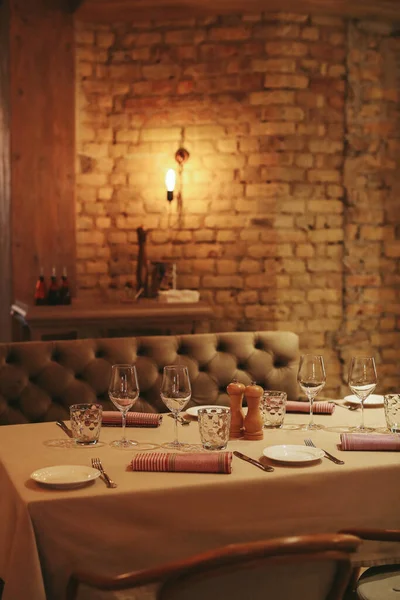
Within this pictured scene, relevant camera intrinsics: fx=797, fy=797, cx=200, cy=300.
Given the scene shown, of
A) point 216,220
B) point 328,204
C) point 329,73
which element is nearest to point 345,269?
point 328,204

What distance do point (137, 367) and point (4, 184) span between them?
268 cm

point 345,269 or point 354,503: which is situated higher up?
point 345,269

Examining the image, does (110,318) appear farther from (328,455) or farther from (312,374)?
(328,455)

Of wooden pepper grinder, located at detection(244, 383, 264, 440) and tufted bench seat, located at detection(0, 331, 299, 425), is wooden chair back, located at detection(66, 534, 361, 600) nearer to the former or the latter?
wooden pepper grinder, located at detection(244, 383, 264, 440)

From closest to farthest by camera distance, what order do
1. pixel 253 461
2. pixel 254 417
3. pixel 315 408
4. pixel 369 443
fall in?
pixel 253 461, pixel 369 443, pixel 254 417, pixel 315 408

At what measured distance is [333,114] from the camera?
5500 mm

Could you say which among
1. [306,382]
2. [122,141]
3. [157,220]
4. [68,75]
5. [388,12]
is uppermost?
[388,12]

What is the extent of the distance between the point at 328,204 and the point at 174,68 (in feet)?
4.63

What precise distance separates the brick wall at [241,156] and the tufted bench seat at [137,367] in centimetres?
181

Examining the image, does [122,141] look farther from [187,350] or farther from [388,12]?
[187,350]

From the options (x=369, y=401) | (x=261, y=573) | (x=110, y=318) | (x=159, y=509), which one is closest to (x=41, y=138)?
(x=110, y=318)

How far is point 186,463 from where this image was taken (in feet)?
6.48

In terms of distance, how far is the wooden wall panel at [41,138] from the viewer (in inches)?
212

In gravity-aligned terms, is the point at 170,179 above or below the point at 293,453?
above
